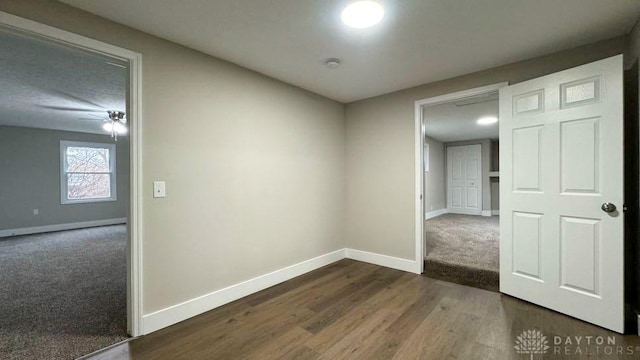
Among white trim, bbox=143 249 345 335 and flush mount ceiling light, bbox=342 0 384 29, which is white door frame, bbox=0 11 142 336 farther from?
flush mount ceiling light, bbox=342 0 384 29

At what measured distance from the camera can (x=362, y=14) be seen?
184 cm

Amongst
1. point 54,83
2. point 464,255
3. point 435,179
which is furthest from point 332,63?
point 435,179

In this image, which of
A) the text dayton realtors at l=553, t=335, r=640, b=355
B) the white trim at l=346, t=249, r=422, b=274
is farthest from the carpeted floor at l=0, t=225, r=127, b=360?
the text dayton realtors at l=553, t=335, r=640, b=355

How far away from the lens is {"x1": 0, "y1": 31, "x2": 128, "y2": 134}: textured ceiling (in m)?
2.48

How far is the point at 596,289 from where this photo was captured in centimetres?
208

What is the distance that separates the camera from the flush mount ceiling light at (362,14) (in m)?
1.75

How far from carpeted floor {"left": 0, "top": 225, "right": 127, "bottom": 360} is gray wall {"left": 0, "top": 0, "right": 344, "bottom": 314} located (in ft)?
1.56

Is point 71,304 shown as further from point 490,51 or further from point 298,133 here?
point 490,51

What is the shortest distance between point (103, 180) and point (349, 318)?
760 cm

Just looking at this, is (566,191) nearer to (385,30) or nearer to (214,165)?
(385,30)

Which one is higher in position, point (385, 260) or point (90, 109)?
point (90, 109)

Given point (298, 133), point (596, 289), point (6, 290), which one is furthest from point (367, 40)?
point (6, 290)

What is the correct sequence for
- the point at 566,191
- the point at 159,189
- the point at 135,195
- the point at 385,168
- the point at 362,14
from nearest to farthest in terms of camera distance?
1. the point at 362,14
2. the point at 135,195
3. the point at 159,189
4. the point at 566,191
5. the point at 385,168

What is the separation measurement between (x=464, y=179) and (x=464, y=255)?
4784 millimetres
